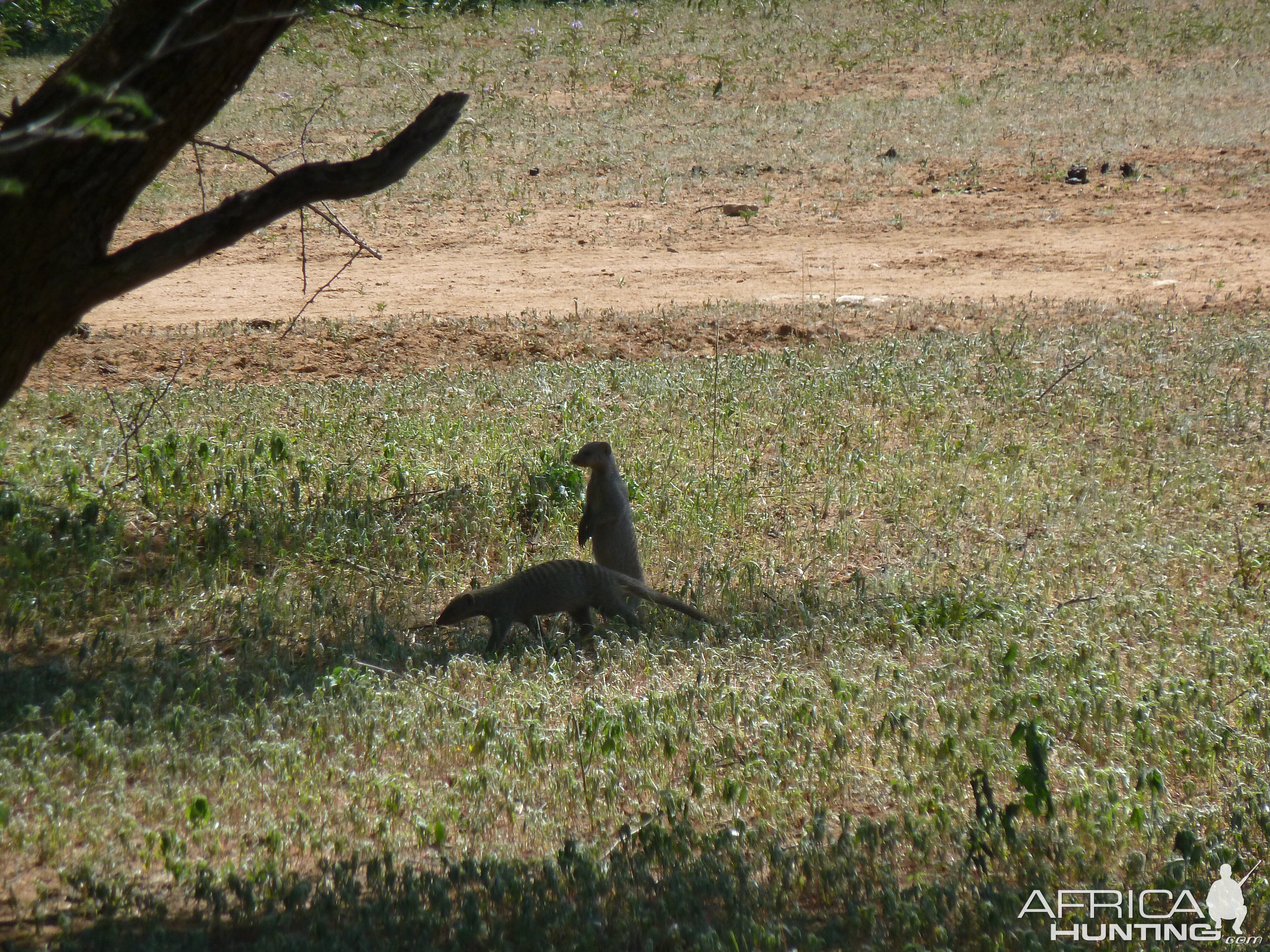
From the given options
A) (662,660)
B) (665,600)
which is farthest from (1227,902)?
(665,600)

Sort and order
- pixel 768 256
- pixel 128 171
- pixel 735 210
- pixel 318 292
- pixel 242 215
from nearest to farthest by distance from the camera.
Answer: pixel 128 171
pixel 242 215
pixel 318 292
pixel 768 256
pixel 735 210

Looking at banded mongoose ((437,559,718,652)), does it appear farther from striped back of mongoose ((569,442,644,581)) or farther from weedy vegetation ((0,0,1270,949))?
striped back of mongoose ((569,442,644,581))

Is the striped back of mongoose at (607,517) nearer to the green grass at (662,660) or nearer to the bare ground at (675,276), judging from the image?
the green grass at (662,660)

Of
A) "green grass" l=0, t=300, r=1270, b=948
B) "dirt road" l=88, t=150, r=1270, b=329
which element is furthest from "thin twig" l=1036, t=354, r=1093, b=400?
"dirt road" l=88, t=150, r=1270, b=329

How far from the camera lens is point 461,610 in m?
5.58

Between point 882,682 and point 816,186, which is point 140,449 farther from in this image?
point 816,186

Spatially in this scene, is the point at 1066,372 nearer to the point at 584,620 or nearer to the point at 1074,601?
the point at 1074,601

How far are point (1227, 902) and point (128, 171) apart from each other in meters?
3.73

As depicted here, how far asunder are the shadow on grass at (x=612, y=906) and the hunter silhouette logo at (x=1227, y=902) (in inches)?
20.0

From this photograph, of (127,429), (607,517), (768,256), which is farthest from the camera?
(768,256)

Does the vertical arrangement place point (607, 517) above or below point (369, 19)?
below

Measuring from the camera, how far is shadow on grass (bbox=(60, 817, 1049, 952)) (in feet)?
10.9

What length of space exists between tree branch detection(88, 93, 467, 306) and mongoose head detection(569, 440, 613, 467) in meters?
2.43

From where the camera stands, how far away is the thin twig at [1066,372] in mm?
8734
